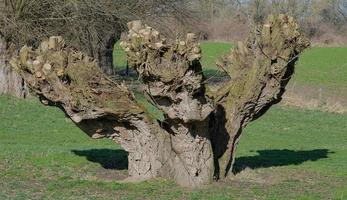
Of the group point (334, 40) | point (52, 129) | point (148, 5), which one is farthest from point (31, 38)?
point (334, 40)

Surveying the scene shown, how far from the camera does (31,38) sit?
2694 centimetres

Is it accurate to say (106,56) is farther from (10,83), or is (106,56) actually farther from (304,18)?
(304,18)

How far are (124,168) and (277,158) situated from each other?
13.3ft

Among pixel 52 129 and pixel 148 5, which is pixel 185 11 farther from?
pixel 52 129

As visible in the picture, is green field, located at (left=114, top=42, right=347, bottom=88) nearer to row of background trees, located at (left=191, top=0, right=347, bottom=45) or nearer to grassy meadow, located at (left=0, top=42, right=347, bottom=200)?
row of background trees, located at (left=191, top=0, right=347, bottom=45)

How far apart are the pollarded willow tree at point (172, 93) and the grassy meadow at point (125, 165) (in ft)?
1.63

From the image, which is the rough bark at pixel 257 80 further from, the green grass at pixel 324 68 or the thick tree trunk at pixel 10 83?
the green grass at pixel 324 68

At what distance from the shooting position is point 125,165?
14.5m

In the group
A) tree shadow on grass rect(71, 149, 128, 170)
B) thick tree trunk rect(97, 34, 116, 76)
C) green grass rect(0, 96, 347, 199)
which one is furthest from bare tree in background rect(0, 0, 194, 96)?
tree shadow on grass rect(71, 149, 128, 170)

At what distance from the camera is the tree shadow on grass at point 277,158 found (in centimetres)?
1495

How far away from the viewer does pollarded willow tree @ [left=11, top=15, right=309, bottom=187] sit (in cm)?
1104

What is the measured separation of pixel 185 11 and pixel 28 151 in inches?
904

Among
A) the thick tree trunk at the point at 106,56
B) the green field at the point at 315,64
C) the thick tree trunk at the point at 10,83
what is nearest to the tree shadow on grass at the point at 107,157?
the thick tree trunk at the point at 10,83

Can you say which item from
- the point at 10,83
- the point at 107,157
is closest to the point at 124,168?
the point at 107,157
